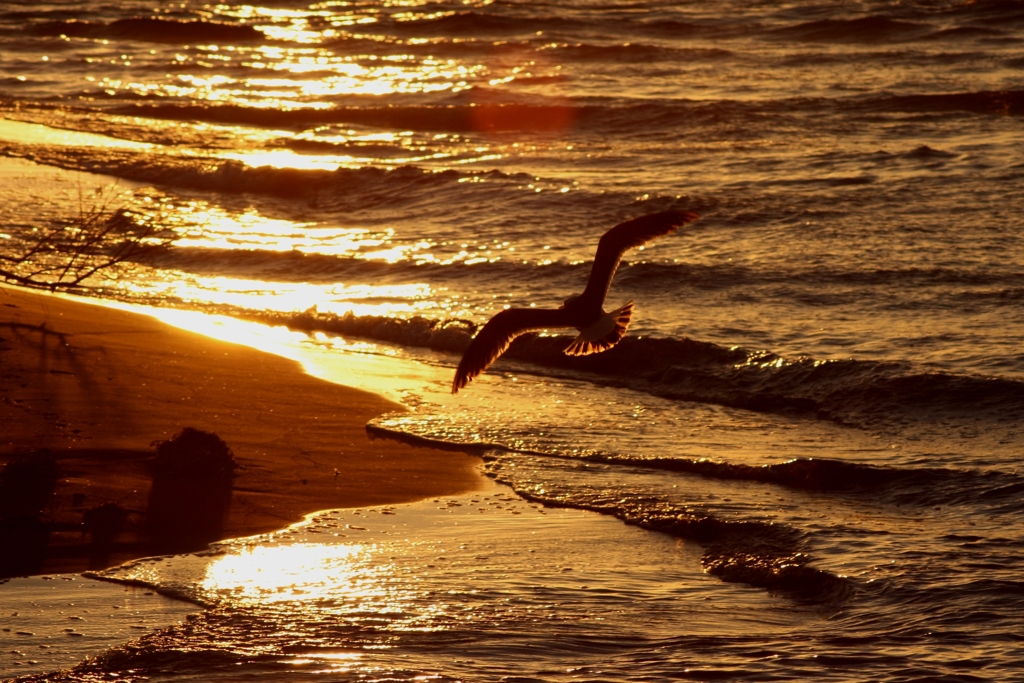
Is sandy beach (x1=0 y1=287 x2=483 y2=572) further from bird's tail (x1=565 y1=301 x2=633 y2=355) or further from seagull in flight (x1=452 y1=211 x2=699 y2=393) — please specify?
bird's tail (x1=565 y1=301 x2=633 y2=355)

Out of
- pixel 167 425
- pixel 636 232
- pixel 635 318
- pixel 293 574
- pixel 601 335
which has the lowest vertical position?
pixel 293 574

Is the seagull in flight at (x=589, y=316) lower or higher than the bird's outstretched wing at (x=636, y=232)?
lower

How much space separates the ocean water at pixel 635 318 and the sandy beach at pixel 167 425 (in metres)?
0.28

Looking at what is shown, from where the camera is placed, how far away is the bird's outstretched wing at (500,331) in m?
6.46

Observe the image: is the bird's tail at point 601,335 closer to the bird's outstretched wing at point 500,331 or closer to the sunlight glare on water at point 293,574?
the bird's outstretched wing at point 500,331

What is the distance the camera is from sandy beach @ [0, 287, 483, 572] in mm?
6785

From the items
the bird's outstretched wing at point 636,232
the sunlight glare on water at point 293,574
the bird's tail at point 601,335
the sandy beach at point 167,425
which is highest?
the bird's outstretched wing at point 636,232

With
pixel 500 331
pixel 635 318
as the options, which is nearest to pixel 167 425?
pixel 500 331

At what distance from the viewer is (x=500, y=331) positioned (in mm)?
6586

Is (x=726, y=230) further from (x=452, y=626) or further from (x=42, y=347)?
(x=452, y=626)

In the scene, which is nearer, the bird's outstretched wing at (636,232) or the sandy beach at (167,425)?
the bird's outstretched wing at (636,232)

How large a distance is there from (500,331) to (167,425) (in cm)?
241

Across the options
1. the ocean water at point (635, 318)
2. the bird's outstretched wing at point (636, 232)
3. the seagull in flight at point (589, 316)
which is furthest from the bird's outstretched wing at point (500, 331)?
the ocean water at point (635, 318)

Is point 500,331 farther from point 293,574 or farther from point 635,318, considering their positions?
point 635,318
